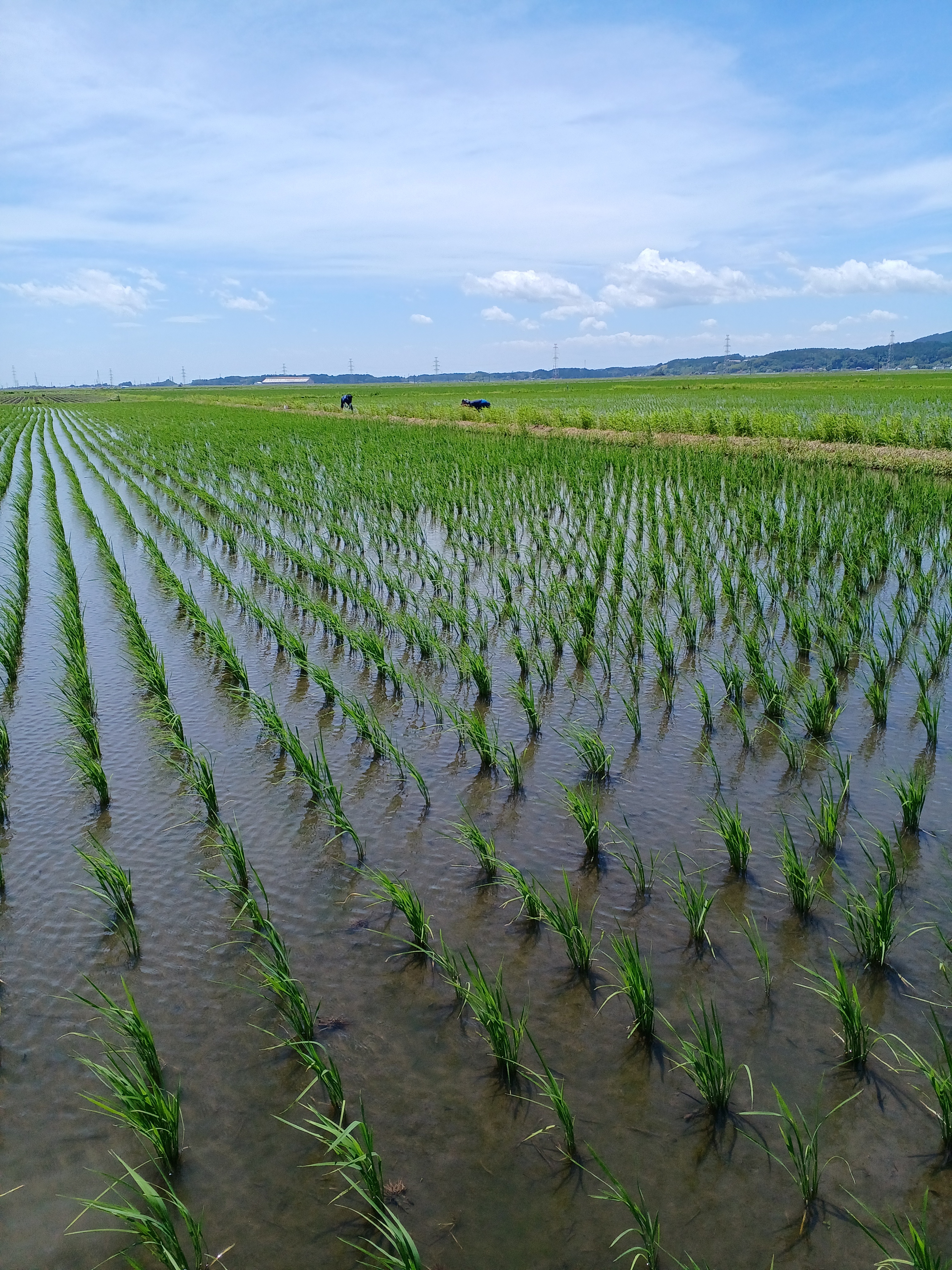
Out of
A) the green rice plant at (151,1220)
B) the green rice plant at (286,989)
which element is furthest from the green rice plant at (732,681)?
the green rice plant at (151,1220)

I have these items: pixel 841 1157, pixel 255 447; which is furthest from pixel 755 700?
pixel 255 447

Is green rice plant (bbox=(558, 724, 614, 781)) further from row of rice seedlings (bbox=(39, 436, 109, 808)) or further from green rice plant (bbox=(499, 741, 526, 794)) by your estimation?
row of rice seedlings (bbox=(39, 436, 109, 808))

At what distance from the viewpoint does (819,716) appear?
4.52 metres

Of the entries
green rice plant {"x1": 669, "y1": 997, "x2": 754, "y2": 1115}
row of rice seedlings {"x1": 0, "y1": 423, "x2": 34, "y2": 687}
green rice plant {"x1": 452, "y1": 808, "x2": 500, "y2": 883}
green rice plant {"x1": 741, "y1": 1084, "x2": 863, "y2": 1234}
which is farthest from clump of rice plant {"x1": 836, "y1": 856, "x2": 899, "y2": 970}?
row of rice seedlings {"x1": 0, "y1": 423, "x2": 34, "y2": 687}

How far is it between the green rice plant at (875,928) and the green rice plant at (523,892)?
1.09 meters

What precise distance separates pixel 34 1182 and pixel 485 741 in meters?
2.61

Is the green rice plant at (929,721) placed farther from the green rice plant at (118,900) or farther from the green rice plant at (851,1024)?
the green rice plant at (118,900)

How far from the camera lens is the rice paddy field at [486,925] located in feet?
7.01

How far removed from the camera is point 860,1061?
8.07 ft

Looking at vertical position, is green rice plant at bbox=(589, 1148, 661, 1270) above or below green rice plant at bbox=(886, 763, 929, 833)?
below

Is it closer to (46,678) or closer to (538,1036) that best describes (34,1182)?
(538,1036)

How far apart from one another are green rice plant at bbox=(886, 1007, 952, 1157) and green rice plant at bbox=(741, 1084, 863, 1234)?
0.19m

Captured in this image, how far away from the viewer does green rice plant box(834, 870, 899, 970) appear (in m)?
2.80

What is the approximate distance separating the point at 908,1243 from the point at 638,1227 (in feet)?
2.02
